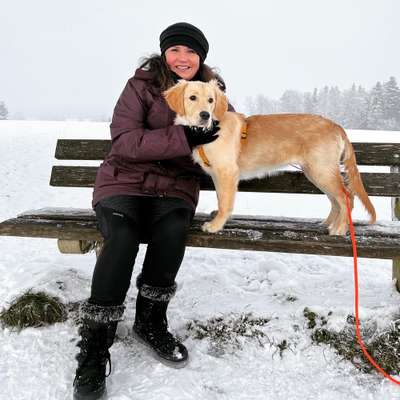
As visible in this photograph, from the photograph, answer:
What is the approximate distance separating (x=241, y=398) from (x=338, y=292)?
1.29 meters

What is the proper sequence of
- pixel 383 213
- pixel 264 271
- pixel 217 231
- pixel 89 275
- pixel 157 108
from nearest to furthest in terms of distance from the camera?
pixel 217 231 → pixel 157 108 → pixel 89 275 → pixel 264 271 → pixel 383 213

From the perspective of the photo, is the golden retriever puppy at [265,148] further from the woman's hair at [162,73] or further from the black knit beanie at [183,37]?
the black knit beanie at [183,37]

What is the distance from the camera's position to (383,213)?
700cm

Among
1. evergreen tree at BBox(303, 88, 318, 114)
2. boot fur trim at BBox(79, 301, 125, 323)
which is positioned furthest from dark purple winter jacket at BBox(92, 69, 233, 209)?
evergreen tree at BBox(303, 88, 318, 114)

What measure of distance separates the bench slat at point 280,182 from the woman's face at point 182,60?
0.83 m

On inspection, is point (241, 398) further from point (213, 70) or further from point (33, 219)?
point (213, 70)

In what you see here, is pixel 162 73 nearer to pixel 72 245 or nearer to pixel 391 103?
pixel 72 245

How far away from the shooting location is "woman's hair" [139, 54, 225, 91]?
103 inches

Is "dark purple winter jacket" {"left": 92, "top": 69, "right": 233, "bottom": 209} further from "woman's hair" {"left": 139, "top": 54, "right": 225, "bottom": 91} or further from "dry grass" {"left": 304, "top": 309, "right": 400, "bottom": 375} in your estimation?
"dry grass" {"left": 304, "top": 309, "right": 400, "bottom": 375}

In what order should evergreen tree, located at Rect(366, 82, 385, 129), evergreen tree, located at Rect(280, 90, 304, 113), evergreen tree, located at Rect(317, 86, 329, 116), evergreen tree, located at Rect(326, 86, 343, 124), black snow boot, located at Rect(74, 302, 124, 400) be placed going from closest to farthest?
black snow boot, located at Rect(74, 302, 124, 400), evergreen tree, located at Rect(366, 82, 385, 129), evergreen tree, located at Rect(326, 86, 343, 124), evergreen tree, located at Rect(317, 86, 329, 116), evergreen tree, located at Rect(280, 90, 304, 113)

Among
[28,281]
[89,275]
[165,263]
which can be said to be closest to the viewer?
[165,263]

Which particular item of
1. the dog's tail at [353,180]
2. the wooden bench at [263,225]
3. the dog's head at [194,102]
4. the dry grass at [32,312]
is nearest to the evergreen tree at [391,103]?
the wooden bench at [263,225]

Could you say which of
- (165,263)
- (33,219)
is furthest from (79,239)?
(165,263)

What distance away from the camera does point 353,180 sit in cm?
261
